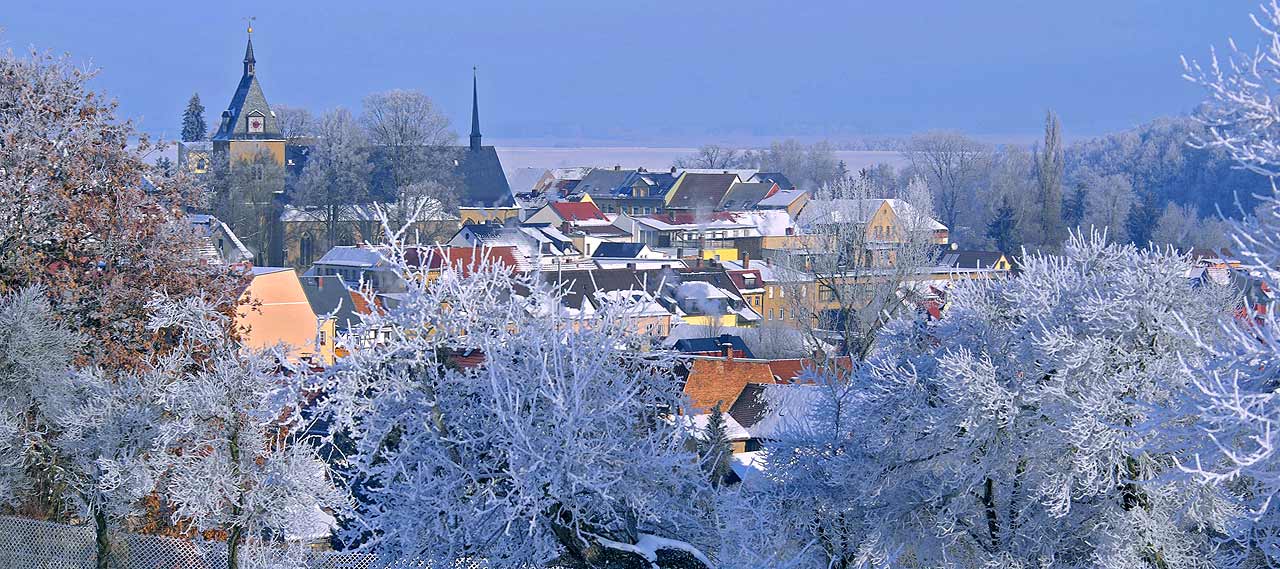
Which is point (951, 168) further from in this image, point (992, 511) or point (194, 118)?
point (992, 511)

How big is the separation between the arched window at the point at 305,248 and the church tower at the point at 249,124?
A: 296 inches

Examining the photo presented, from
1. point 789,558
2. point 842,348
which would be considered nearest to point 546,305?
point 789,558

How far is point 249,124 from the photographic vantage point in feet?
217

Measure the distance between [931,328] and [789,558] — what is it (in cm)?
234

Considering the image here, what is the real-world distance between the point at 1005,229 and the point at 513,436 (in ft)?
186

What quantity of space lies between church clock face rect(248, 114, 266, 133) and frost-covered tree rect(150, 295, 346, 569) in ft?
190

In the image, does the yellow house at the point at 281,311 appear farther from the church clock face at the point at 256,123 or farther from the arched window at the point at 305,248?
the church clock face at the point at 256,123

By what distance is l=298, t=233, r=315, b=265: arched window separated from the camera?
57844 mm

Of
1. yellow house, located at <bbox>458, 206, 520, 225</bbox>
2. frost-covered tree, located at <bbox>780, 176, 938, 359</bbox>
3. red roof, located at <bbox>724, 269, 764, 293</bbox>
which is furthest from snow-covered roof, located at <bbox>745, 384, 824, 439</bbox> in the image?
yellow house, located at <bbox>458, 206, 520, 225</bbox>

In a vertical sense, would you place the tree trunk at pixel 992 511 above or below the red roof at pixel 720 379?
above

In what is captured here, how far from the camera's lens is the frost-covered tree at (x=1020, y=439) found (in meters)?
9.42

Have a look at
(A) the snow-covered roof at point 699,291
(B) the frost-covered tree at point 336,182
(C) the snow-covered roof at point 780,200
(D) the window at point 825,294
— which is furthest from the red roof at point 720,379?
(C) the snow-covered roof at point 780,200

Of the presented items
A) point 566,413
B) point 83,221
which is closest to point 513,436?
point 566,413

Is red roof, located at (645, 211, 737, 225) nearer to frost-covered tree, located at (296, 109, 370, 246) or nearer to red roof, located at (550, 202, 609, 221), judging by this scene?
red roof, located at (550, 202, 609, 221)
